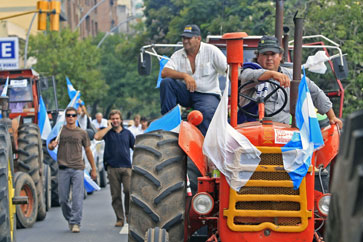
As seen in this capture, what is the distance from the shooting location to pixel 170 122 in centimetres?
761

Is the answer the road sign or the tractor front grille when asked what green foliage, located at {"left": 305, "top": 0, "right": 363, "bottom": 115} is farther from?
the tractor front grille

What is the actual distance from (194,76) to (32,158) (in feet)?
21.4

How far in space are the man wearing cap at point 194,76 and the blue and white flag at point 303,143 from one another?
1.81 meters

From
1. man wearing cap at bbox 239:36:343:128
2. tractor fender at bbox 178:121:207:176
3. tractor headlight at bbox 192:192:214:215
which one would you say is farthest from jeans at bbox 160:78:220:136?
tractor headlight at bbox 192:192:214:215

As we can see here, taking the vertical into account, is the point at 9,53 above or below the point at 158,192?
above

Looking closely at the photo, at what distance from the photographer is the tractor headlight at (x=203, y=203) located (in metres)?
6.73

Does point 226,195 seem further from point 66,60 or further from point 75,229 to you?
point 66,60

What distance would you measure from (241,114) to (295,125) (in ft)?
2.76

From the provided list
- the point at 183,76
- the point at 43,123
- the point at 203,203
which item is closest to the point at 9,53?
the point at 43,123

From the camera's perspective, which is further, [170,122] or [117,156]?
[117,156]

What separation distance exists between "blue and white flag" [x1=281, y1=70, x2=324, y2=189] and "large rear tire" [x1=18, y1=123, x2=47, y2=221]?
8.58 meters

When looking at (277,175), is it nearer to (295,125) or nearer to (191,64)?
(295,125)

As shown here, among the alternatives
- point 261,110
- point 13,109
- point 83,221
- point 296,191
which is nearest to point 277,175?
point 296,191

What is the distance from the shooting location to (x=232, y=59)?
20.6 ft
